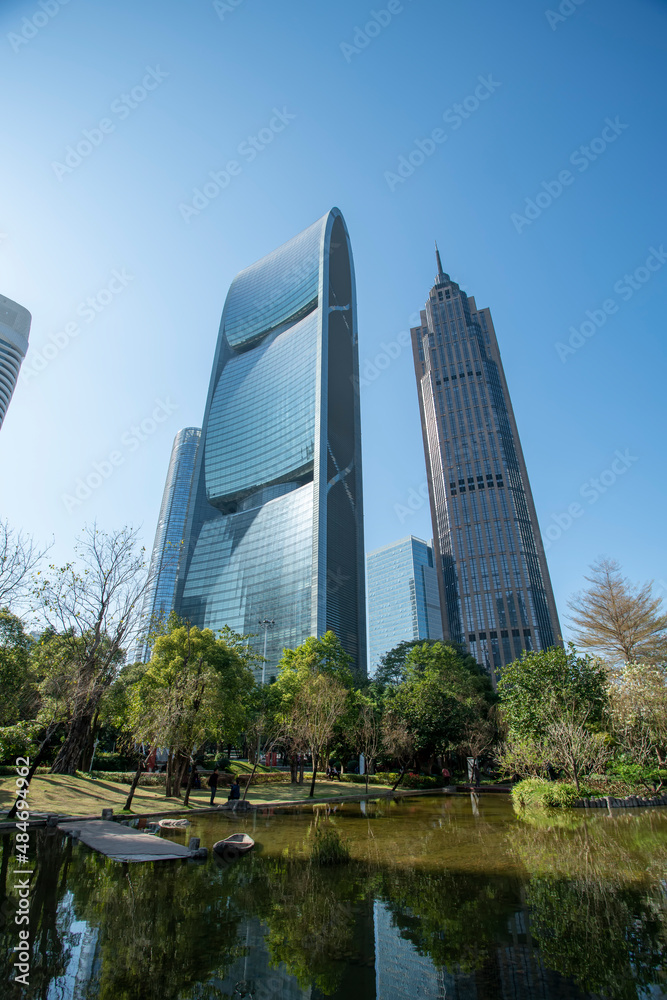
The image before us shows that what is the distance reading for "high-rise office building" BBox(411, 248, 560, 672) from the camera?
118m

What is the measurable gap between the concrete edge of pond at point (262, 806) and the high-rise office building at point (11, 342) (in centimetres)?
5005

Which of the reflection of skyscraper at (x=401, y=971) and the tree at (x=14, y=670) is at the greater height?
the tree at (x=14, y=670)

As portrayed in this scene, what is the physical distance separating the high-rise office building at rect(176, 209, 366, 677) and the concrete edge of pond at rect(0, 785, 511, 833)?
208ft

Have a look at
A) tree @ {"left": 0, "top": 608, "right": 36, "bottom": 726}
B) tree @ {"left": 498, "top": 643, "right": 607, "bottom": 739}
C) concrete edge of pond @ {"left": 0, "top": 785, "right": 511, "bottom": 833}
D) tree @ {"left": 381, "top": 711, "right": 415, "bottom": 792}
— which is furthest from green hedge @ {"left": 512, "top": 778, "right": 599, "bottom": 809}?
tree @ {"left": 0, "top": 608, "right": 36, "bottom": 726}

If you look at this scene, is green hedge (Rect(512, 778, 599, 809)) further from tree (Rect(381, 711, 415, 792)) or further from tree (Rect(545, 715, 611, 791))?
tree (Rect(381, 711, 415, 792))

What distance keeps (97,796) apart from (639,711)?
27293 mm

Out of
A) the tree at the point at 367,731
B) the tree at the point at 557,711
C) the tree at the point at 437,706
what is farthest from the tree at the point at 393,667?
the tree at the point at 557,711

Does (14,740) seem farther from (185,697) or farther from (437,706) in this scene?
(437,706)

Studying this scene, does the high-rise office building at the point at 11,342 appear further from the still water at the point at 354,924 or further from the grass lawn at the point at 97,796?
the still water at the point at 354,924

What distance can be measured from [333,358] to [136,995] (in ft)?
467

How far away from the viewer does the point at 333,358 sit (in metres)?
140

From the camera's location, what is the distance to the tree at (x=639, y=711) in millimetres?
25625

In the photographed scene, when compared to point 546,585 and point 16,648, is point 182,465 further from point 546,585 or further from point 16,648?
point 16,648

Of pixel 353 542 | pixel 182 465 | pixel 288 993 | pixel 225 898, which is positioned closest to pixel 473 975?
pixel 288 993
